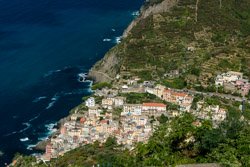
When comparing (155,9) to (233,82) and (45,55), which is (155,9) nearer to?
(45,55)

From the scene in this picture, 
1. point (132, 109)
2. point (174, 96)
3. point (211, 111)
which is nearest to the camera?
point (211, 111)

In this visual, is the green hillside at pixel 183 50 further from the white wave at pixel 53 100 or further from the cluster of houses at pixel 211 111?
the white wave at pixel 53 100

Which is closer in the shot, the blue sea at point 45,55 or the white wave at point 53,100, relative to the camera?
the blue sea at point 45,55

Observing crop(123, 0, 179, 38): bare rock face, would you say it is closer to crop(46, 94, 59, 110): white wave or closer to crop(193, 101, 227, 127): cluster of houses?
crop(46, 94, 59, 110): white wave

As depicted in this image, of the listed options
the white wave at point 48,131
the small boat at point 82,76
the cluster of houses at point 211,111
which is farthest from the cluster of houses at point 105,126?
the small boat at point 82,76

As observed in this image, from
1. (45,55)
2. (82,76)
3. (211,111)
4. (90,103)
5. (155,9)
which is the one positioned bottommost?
(82,76)

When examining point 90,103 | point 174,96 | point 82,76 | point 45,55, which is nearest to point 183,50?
point 174,96
